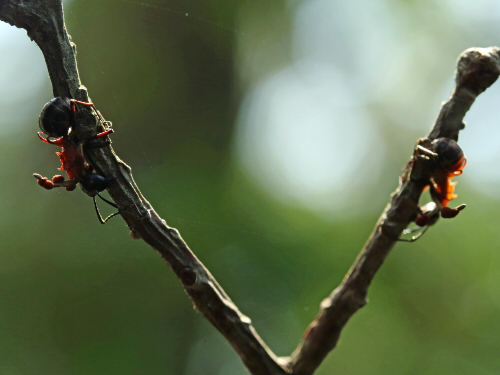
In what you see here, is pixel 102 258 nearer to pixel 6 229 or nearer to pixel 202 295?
pixel 6 229

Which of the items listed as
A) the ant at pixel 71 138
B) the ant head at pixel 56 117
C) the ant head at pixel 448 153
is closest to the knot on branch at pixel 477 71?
the ant head at pixel 448 153

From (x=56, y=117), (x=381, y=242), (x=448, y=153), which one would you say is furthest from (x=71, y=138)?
(x=448, y=153)

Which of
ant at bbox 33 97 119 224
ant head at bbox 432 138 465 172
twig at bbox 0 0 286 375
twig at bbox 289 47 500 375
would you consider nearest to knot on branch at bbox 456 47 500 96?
twig at bbox 289 47 500 375

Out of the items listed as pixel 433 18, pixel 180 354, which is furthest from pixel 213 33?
pixel 433 18

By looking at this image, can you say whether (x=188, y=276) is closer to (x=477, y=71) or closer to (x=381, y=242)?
(x=381, y=242)

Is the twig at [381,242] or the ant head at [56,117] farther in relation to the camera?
the twig at [381,242]

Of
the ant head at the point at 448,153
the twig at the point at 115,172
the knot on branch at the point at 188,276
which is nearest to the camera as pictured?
the twig at the point at 115,172

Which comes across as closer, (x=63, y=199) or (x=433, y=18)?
(x=63, y=199)

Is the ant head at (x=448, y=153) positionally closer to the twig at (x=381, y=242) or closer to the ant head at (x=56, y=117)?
the twig at (x=381, y=242)
